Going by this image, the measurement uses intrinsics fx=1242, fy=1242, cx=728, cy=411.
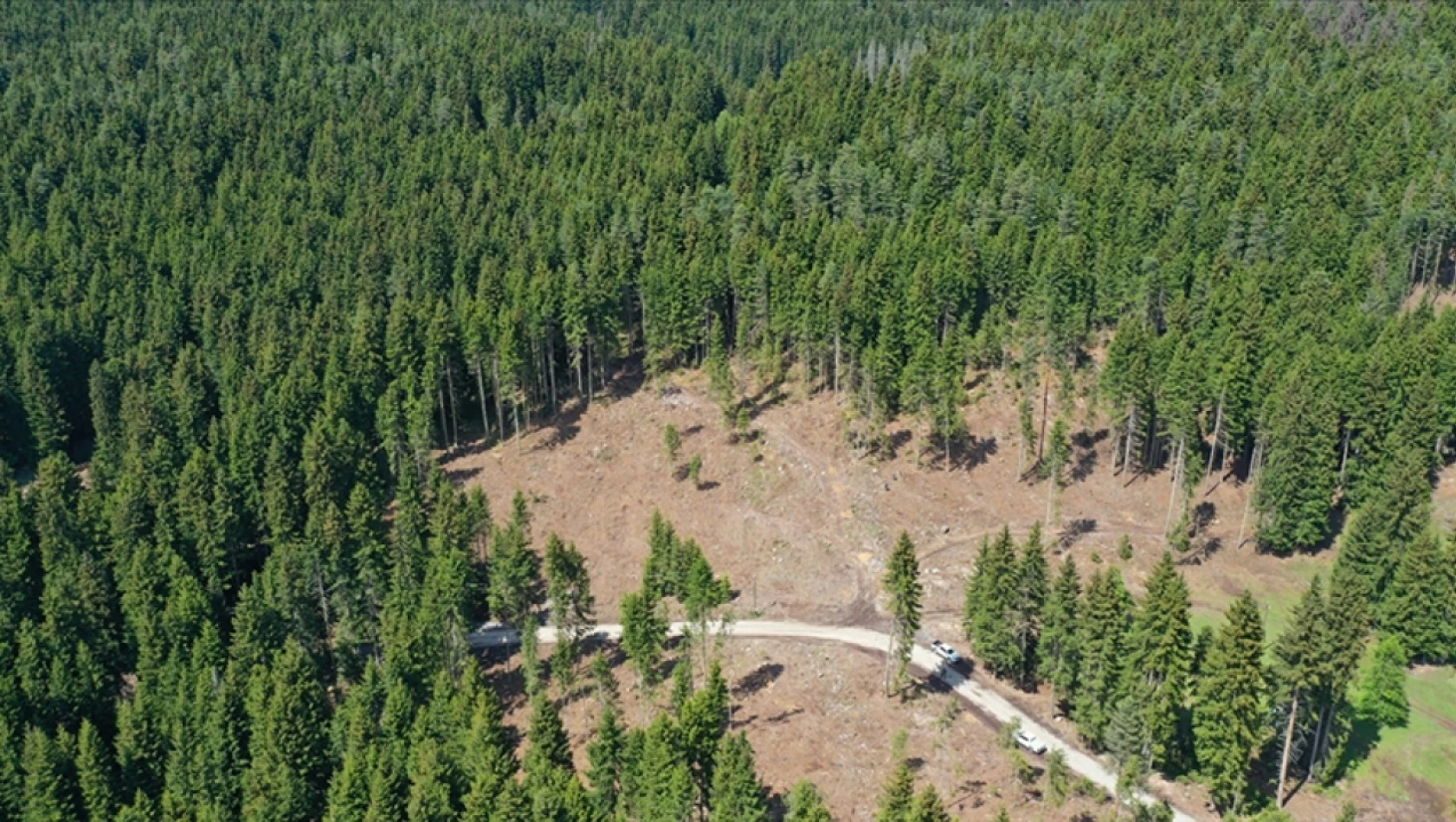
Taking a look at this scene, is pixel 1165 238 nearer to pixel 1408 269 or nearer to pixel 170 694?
pixel 1408 269

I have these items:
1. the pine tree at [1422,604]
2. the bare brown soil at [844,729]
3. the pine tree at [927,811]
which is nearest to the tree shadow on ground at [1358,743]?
the pine tree at [1422,604]

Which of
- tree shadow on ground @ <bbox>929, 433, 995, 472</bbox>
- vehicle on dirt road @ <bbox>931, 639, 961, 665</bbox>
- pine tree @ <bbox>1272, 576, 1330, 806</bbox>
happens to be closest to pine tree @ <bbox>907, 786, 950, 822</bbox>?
pine tree @ <bbox>1272, 576, 1330, 806</bbox>

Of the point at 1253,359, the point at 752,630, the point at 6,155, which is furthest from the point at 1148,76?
the point at 6,155

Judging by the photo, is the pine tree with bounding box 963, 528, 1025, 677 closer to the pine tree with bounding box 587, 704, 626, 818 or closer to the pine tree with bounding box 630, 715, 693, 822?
the pine tree with bounding box 630, 715, 693, 822

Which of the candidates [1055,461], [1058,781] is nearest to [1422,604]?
[1055,461]

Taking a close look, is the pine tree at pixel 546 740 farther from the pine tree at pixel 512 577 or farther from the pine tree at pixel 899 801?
the pine tree at pixel 899 801

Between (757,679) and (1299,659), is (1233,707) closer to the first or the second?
(1299,659)
